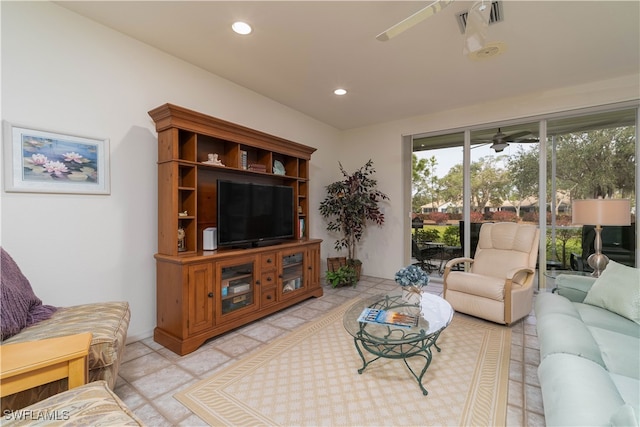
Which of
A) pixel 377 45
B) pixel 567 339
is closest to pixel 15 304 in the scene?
pixel 567 339

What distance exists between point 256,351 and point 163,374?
67 cm

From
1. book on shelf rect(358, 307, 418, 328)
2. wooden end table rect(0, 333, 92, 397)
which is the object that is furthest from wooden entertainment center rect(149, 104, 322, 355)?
book on shelf rect(358, 307, 418, 328)

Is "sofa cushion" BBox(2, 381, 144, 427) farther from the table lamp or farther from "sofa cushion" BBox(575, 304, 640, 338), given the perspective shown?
the table lamp

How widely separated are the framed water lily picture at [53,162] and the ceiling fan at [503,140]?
183 inches

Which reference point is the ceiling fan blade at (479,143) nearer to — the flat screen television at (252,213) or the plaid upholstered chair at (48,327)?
the flat screen television at (252,213)

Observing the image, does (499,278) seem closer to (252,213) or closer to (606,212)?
(606,212)

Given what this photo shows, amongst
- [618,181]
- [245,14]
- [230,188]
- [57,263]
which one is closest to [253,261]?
[230,188]

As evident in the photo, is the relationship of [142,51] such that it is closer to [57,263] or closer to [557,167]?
[57,263]

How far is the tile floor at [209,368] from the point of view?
1587 millimetres

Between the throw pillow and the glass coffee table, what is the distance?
3.42 ft

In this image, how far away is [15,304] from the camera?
155 centimetres

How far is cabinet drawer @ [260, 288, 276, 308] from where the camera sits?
9.66 feet

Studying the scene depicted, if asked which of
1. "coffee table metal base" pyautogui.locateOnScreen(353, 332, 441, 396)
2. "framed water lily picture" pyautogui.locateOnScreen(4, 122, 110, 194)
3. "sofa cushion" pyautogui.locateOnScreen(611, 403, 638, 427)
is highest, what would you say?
"framed water lily picture" pyautogui.locateOnScreen(4, 122, 110, 194)

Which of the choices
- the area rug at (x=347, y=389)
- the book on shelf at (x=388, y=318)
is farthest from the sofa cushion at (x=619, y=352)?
the book on shelf at (x=388, y=318)
